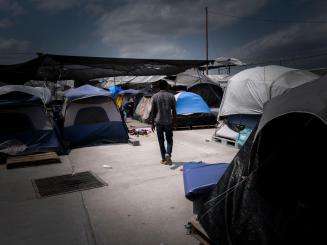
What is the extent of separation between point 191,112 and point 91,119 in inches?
221

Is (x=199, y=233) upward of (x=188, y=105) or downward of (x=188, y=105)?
upward

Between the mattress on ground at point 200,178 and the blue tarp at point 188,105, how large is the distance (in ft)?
33.5

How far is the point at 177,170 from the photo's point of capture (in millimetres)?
7805

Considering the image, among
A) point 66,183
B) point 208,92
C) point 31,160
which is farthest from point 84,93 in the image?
point 208,92

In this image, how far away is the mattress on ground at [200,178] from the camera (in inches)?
170

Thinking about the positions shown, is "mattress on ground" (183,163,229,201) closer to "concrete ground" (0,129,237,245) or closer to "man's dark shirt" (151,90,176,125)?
"concrete ground" (0,129,237,245)

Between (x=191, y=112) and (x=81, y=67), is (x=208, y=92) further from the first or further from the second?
(x=81, y=67)

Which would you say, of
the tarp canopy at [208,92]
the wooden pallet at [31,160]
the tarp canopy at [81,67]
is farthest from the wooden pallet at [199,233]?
the tarp canopy at [208,92]

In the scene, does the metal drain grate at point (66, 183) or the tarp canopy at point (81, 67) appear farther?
the tarp canopy at point (81, 67)

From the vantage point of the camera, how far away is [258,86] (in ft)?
34.0

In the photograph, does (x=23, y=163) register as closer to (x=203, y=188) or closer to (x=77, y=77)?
(x=203, y=188)

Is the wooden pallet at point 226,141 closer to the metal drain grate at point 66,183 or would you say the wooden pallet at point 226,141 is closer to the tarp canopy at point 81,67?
the tarp canopy at point 81,67

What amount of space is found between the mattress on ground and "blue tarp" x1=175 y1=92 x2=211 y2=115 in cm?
1021

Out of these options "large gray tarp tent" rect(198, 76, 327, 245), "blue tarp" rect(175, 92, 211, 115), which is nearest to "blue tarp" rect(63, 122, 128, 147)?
"blue tarp" rect(175, 92, 211, 115)
